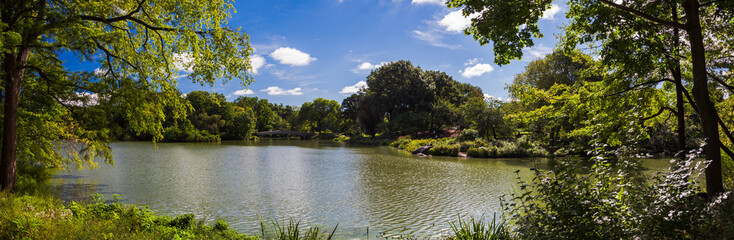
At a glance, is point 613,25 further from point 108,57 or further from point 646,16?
point 108,57

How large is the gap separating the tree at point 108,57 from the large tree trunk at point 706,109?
10.1 meters

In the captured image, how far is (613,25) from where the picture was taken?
6270 mm

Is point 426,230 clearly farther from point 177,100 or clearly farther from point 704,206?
point 177,100

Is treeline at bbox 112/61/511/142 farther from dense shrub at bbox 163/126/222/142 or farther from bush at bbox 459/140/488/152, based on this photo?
bush at bbox 459/140/488/152

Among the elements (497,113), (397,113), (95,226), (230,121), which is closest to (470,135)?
(497,113)

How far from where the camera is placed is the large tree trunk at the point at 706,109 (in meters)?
5.63

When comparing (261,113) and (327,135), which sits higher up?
(261,113)

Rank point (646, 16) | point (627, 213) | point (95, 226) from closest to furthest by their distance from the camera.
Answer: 1. point (627, 213)
2. point (95, 226)
3. point (646, 16)

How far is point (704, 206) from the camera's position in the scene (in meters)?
4.21

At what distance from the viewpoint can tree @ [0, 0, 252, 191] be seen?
7.68 metres

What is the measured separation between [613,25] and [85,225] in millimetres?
9034

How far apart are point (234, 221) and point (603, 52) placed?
9.14 meters

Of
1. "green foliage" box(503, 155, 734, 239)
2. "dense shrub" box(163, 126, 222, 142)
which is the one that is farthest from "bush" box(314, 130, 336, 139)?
"green foliage" box(503, 155, 734, 239)

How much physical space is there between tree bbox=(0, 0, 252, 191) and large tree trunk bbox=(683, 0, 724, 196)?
10.1m
